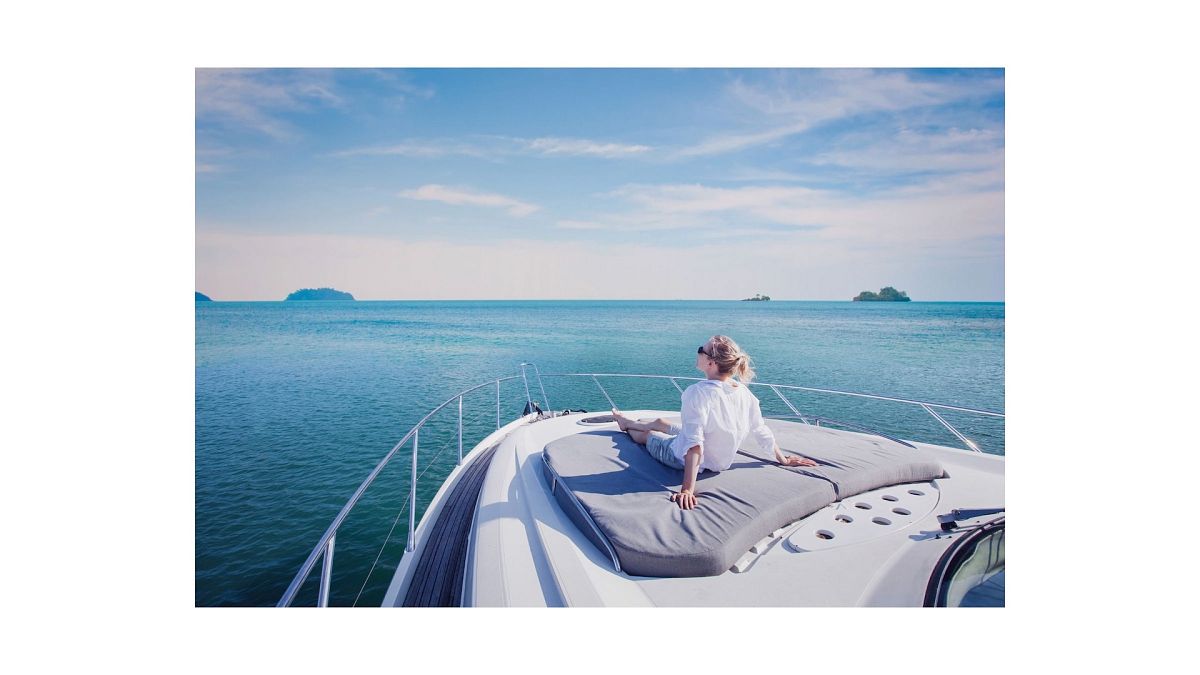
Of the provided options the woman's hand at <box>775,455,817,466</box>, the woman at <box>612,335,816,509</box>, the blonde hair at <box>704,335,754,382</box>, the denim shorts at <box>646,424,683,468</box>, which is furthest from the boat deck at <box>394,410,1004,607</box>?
the blonde hair at <box>704,335,754,382</box>

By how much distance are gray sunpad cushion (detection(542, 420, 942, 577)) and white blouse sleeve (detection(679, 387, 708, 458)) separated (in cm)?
17

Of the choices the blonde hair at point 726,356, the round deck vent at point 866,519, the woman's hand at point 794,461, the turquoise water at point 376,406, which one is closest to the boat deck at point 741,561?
the round deck vent at point 866,519

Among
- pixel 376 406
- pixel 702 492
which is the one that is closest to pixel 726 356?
pixel 702 492

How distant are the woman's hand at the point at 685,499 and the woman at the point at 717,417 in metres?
0.02

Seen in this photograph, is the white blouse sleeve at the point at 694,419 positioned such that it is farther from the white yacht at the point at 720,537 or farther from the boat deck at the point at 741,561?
the boat deck at the point at 741,561

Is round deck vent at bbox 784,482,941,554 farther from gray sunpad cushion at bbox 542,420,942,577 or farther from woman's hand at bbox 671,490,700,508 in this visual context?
woman's hand at bbox 671,490,700,508

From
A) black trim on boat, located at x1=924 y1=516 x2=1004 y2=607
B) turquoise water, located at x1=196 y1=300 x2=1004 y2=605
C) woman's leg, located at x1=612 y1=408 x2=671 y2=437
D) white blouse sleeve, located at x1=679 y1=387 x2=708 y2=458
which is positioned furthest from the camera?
turquoise water, located at x1=196 y1=300 x2=1004 y2=605

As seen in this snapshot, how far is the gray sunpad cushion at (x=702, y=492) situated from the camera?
118cm

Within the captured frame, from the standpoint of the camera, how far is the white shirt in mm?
1501

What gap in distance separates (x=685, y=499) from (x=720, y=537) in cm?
18

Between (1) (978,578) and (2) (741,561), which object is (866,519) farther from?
(2) (741,561)

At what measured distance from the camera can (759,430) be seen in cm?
168
